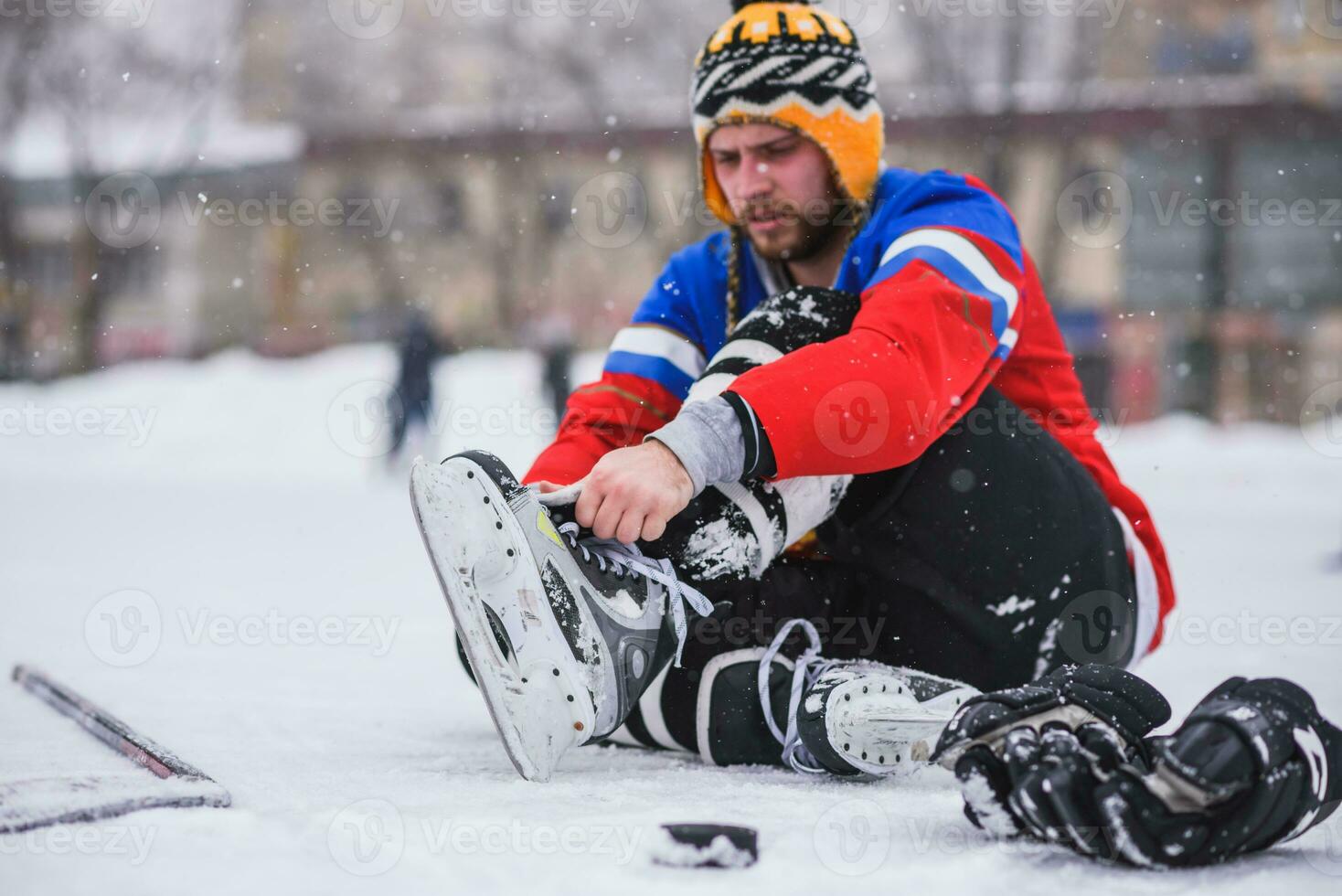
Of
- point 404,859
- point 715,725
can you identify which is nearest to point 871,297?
point 715,725

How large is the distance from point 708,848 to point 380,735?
36.8 inches

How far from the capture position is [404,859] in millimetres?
1072

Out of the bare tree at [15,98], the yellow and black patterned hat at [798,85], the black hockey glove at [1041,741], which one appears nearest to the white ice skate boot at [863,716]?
the black hockey glove at [1041,741]

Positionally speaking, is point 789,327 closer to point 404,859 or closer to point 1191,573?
point 404,859

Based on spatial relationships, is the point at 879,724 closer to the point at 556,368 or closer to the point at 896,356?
the point at 896,356

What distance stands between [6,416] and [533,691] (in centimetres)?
1465

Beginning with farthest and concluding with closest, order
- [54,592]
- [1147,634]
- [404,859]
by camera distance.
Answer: [54,592] → [1147,634] → [404,859]

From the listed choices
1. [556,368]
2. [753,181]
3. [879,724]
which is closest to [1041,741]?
[879,724]

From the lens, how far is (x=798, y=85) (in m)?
2.17

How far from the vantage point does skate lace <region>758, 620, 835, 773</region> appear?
60.9 inches

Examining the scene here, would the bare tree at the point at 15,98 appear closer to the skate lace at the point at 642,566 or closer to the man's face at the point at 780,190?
the man's face at the point at 780,190

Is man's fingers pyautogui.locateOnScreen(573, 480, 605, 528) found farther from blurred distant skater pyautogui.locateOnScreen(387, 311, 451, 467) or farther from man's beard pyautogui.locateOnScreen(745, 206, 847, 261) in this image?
blurred distant skater pyautogui.locateOnScreen(387, 311, 451, 467)

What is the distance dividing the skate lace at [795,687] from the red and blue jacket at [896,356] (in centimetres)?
28

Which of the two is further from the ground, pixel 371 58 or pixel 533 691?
pixel 371 58
